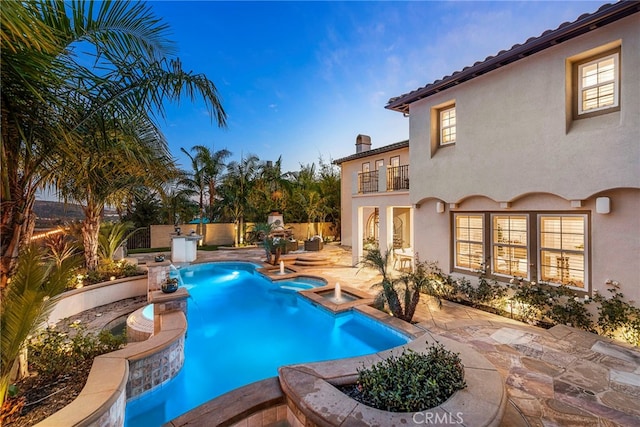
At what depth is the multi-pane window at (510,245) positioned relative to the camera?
8711 millimetres

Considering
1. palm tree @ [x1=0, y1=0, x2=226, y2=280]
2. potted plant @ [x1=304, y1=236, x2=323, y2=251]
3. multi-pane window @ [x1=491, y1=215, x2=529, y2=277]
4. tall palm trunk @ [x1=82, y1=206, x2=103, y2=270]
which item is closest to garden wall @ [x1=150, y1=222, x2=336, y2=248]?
potted plant @ [x1=304, y1=236, x2=323, y2=251]

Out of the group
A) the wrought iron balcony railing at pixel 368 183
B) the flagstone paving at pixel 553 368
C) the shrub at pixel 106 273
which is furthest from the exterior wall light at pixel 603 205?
the shrub at pixel 106 273

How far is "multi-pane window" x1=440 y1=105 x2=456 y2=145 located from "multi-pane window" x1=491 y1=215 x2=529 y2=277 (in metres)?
3.25

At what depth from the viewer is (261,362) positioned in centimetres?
713

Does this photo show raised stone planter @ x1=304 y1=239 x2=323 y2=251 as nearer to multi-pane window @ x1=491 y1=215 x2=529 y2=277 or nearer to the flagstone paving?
the flagstone paving

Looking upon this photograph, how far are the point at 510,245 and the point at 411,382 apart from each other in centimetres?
693

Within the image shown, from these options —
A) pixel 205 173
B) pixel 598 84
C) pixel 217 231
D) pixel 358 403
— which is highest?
pixel 205 173

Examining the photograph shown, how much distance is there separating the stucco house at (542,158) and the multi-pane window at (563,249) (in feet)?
0.08

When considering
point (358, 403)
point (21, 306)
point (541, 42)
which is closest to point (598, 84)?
point (541, 42)

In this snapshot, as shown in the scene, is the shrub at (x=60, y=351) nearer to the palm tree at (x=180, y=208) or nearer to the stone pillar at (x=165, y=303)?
the stone pillar at (x=165, y=303)

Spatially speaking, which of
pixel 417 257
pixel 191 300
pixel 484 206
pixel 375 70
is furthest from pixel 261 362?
pixel 375 70

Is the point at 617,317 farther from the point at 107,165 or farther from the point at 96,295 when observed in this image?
the point at 96,295

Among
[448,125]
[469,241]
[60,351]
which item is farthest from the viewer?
[448,125]

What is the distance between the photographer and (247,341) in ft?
27.3
